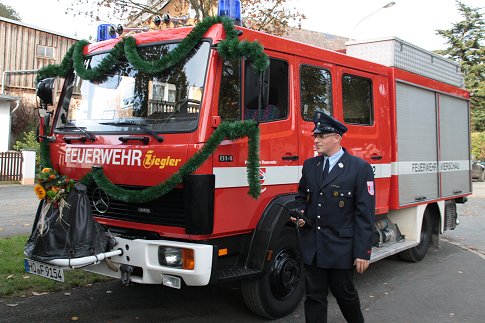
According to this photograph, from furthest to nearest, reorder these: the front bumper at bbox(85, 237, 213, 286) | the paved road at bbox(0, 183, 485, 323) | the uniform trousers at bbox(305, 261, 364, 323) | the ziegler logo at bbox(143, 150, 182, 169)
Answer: the paved road at bbox(0, 183, 485, 323)
the ziegler logo at bbox(143, 150, 182, 169)
the front bumper at bbox(85, 237, 213, 286)
the uniform trousers at bbox(305, 261, 364, 323)

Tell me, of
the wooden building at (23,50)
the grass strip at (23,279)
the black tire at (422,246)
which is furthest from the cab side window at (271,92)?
the wooden building at (23,50)

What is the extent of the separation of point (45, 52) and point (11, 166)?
350 inches

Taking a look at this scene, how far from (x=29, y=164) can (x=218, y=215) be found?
1492 centimetres

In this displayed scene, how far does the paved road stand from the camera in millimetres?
4719

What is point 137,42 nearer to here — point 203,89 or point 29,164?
point 203,89

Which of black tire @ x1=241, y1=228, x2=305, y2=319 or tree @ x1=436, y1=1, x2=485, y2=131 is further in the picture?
tree @ x1=436, y1=1, x2=485, y2=131

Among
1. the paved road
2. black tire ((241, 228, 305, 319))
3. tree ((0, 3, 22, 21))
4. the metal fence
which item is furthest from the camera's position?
tree ((0, 3, 22, 21))

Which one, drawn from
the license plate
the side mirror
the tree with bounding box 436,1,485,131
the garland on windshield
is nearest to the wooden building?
the side mirror

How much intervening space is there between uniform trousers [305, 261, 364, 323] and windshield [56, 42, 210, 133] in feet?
5.23

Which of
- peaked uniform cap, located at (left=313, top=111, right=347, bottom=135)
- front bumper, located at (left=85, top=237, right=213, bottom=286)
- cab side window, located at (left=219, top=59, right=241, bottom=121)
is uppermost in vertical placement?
cab side window, located at (left=219, top=59, right=241, bottom=121)

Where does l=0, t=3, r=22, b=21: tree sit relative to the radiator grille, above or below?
above

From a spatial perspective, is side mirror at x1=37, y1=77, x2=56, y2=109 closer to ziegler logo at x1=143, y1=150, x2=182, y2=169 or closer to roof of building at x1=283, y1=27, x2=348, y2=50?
ziegler logo at x1=143, y1=150, x2=182, y2=169

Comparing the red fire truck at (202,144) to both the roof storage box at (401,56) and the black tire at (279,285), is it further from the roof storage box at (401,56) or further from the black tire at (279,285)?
the roof storage box at (401,56)

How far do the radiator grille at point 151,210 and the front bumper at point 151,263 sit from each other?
21 cm
